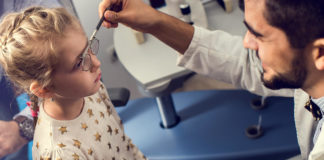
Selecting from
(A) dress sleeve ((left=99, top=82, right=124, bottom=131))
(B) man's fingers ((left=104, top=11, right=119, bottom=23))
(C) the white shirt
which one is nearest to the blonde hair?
(B) man's fingers ((left=104, top=11, right=119, bottom=23))

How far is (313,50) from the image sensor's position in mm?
750

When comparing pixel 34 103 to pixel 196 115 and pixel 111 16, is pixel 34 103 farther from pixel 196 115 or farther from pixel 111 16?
pixel 196 115

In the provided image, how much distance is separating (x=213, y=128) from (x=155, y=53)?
1.21ft

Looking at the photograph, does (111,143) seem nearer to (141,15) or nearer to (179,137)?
(141,15)

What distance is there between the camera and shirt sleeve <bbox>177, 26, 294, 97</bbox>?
1.07 metres

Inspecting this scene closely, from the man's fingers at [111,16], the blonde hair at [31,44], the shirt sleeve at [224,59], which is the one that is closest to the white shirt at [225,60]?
the shirt sleeve at [224,59]

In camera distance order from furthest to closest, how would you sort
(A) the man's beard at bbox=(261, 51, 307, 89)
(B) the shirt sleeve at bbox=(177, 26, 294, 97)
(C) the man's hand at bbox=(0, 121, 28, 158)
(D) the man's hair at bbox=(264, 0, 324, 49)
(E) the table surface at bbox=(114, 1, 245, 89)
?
(E) the table surface at bbox=(114, 1, 245, 89)
(B) the shirt sleeve at bbox=(177, 26, 294, 97)
(C) the man's hand at bbox=(0, 121, 28, 158)
(A) the man's beard at bbox=(261, 51, 307, 89)
(D) the man's hair at bbox=(264, 0, 324, 49)

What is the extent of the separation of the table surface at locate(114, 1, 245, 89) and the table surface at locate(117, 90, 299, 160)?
10.3 inches

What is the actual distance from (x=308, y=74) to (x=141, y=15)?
1.41 ft

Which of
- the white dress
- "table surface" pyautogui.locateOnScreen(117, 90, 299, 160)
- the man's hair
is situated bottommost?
"table surface" pyautogui.locateOnScreen(117, 90, 299, 160)

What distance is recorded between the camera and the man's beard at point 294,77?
2.57 ft

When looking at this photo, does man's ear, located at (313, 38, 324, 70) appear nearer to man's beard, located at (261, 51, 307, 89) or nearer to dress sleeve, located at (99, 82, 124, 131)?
man's beard, located at (261, 51, 307, 89)

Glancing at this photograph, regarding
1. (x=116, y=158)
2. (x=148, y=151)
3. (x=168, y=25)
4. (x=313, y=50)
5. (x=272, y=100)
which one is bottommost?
(x=148, y=151)

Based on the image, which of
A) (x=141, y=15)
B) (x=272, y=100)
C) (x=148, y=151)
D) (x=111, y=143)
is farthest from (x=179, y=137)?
(x=141, y=15)
